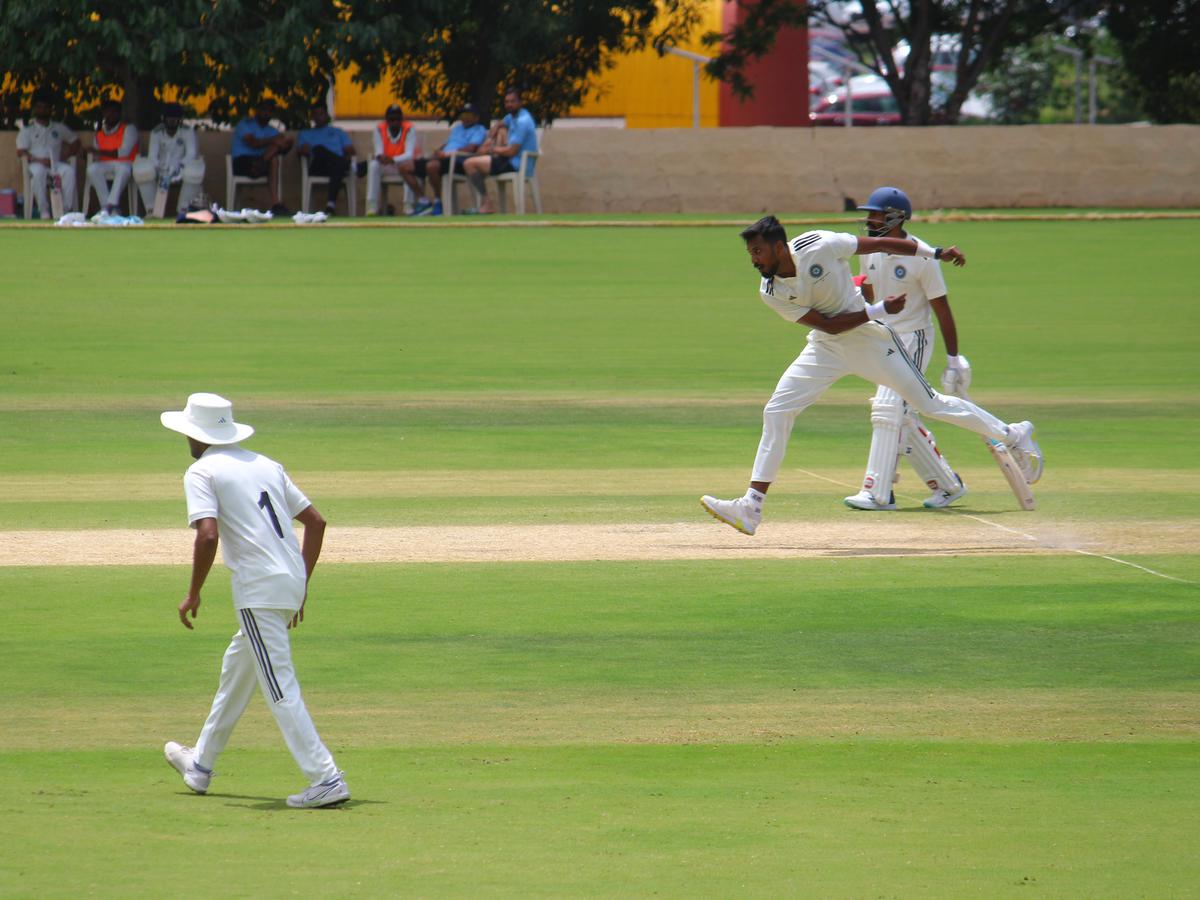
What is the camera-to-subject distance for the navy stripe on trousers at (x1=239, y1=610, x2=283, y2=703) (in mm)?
6016

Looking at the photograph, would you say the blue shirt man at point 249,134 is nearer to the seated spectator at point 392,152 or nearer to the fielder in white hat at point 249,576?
the seated spectator at point 392,152

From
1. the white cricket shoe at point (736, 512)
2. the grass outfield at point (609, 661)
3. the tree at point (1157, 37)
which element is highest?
the tree at point (1157, 37)

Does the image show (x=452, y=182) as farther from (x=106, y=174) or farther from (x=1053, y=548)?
(x=1053, y=548)

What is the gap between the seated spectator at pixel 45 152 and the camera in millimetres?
27156

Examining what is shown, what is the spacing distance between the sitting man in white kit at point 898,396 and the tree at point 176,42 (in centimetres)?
1723

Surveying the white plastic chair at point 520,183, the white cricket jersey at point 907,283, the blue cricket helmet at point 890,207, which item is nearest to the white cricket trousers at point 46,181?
the white plastic chair at point 520,183

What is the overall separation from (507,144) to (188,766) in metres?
22.0

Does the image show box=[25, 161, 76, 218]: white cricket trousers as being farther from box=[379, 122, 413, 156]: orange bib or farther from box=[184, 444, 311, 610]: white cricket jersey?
box=[184, 444, 311, 610]: white cricket jersey

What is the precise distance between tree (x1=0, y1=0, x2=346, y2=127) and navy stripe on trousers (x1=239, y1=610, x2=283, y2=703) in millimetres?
22023

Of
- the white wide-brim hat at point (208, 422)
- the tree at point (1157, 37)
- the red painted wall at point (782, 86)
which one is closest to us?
the white wide-brim hat at point (208, 422)

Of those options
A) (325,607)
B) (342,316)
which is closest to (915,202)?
(342,316)

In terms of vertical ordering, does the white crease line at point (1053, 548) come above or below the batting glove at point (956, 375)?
below

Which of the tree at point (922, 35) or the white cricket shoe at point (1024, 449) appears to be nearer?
the white cricket shoe at point (1024, 449)

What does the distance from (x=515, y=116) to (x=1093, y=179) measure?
29.7 feet
